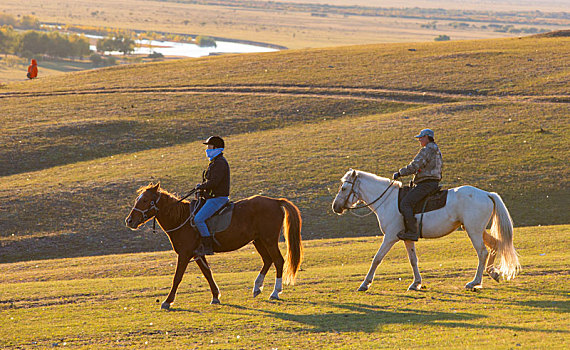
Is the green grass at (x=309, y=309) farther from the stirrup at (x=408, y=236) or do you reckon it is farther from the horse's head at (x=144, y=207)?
the horse's head at (x=144, y=207)

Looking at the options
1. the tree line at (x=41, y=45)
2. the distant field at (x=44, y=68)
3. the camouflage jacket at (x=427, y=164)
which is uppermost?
the camouflage jacket at (x=427, y=164)

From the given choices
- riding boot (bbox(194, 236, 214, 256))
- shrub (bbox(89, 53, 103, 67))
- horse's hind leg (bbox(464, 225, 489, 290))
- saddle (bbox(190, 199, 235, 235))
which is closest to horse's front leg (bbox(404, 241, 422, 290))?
horse's hind leg (bbox(464, 225, 489, 290))

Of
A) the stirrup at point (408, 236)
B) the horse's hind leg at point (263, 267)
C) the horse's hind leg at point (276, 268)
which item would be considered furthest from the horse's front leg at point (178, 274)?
the stirrup at point (408, 236)

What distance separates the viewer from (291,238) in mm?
15852

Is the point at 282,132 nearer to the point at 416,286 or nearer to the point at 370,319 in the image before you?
the point at 416,286

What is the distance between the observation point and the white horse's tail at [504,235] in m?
15.5

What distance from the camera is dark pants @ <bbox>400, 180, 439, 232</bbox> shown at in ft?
51.8

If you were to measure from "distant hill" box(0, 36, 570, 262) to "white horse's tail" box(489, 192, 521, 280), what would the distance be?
1382 cm

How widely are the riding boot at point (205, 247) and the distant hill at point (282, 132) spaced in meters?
13.5

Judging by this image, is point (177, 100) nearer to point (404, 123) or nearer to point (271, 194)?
point (404, 123)

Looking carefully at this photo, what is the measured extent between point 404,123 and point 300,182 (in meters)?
13.2

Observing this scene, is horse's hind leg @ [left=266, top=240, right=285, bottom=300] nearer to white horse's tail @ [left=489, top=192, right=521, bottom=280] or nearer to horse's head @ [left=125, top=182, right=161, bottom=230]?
horse's head @ [left=125, top=182, right=161, bottom=230]

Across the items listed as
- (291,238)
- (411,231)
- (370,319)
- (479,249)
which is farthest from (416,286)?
(291,238)

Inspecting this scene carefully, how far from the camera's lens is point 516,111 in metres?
45.8
